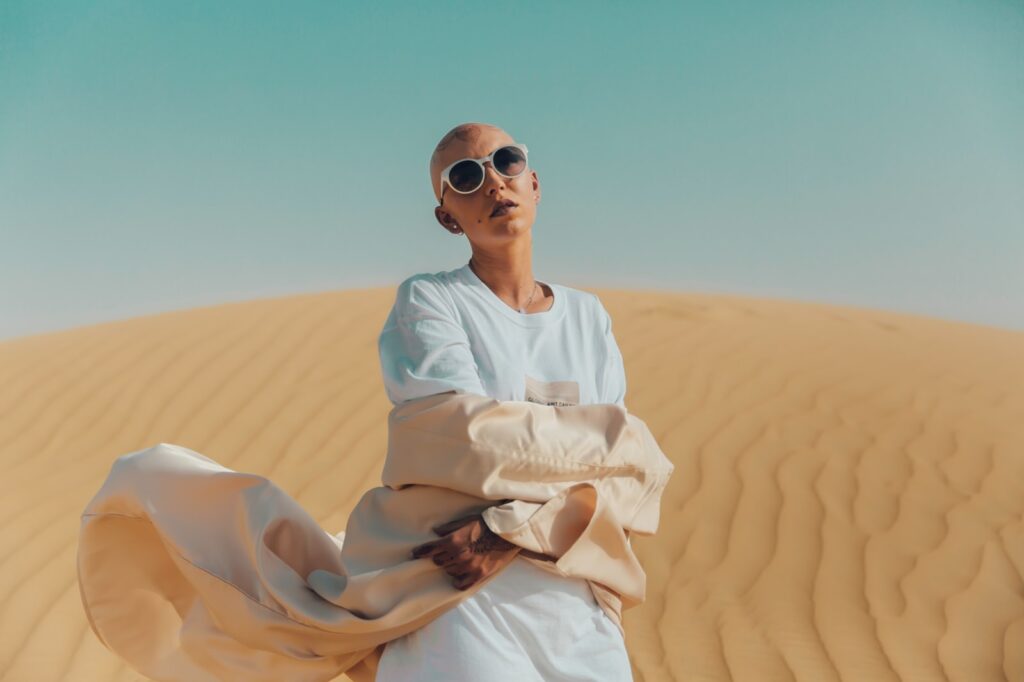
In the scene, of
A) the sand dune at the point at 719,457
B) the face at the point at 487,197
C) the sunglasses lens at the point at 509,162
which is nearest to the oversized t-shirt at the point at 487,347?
the face at the point at 487,197

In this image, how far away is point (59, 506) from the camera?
7.46 metres

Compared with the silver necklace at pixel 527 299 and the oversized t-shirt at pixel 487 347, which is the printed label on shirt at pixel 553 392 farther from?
the silver necklace at pixel 527 299

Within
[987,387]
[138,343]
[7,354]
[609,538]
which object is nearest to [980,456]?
[987,387]

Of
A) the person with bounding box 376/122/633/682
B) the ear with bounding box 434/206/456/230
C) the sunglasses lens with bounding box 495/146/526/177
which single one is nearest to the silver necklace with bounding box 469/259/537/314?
the person with bounding box 376/122/633/682

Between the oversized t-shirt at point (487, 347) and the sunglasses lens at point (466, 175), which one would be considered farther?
the sunglasses lens at point (466, 175)

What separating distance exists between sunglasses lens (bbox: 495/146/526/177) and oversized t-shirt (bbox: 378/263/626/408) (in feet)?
0.90

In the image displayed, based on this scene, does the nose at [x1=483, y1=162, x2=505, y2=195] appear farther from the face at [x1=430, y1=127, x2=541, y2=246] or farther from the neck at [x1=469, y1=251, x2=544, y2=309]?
the neck at [x1=469, y1=251, x2=544, y2=309]

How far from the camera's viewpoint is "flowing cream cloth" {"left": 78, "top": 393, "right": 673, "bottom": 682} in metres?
2.55

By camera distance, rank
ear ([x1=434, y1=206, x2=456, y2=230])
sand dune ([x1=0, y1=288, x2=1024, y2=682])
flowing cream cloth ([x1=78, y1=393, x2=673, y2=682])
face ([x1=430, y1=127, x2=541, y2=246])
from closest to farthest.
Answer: flowing cream cloth ([x1=78, y1=393, x2=673, y2=682])
face ([x1=430, y1=127, x2=541, y2=246])
ear ([x1=434, y1=206, x2=456, y2=230])
sand dune ([x1=0, y1=288, x2=1024, y2=682])

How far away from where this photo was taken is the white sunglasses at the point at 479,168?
2.92 m

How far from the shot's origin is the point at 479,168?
292 centimetres

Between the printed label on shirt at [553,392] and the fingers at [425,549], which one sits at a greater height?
the printed label on shirt at [553,392]

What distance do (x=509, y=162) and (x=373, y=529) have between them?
0.98 meters

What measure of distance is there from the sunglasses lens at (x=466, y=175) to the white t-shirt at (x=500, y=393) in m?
0.22
